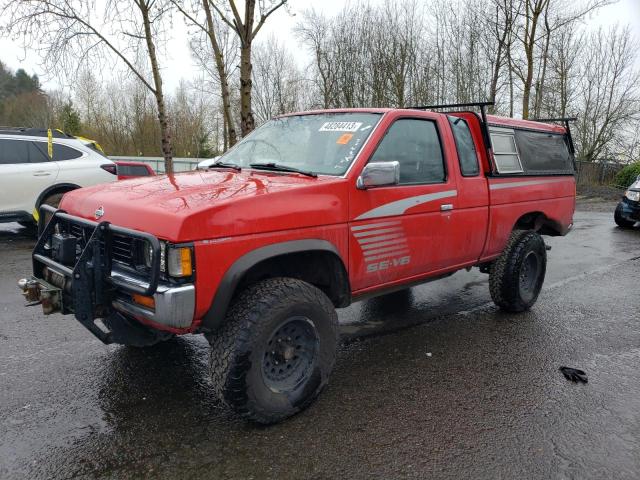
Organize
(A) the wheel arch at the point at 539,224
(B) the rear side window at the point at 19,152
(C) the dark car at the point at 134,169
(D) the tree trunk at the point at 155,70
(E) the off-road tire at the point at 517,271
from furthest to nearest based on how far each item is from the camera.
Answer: (C) the dark car at the point at 134,169 → (D) the tree trunk at the point at 155,70 → (B) the rear side window at the point at 19,152 → (A) the wheel arch at the point at 539,224 → (E) the off-road tire at the point at 517,271

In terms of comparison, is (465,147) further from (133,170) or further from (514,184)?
(133,170)

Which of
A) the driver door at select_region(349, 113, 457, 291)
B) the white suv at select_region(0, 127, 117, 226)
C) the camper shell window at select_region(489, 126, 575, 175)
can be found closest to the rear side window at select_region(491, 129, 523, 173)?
the camper shell window at select_region(489, 126, 575, 175)

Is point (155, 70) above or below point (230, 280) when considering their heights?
above

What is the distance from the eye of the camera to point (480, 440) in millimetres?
2994

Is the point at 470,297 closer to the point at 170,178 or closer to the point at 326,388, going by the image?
the point at 326,388

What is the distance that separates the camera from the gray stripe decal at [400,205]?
11.9 feet

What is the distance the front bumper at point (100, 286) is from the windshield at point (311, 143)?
1.43 m

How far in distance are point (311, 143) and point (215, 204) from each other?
1.38 m

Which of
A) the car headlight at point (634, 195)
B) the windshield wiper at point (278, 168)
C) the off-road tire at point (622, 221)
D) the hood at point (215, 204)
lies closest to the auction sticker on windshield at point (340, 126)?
the windshield wiper at point (278, 168)

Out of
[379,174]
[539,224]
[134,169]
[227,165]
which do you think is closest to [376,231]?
[379,174]

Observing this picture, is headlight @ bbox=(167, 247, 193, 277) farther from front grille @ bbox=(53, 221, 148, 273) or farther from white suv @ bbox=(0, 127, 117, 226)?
white suv @ bbox=(0, 127, 117, 226)

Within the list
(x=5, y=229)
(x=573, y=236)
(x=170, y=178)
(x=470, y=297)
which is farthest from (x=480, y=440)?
(x=5, y=229)

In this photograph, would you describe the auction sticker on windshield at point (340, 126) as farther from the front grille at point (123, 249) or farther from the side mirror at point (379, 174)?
the front grille at point (123, 249)

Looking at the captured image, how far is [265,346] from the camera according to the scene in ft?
9.84
